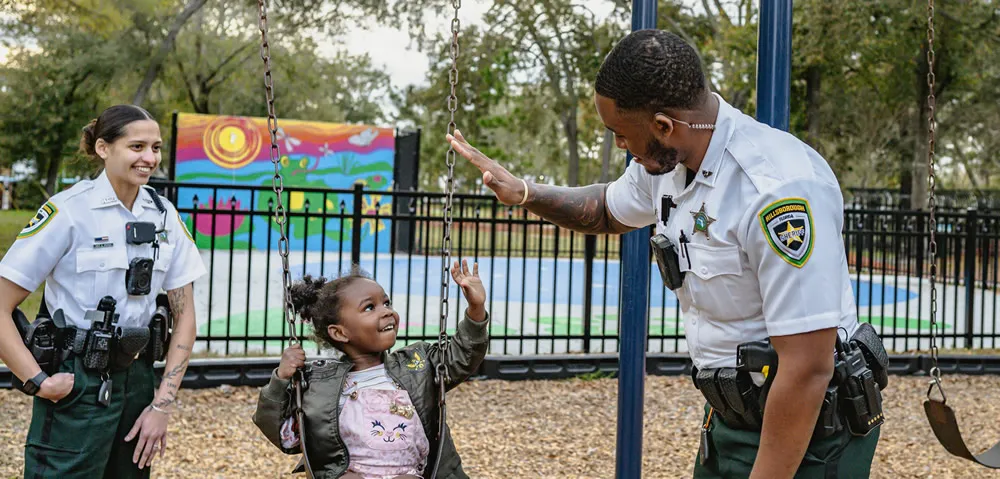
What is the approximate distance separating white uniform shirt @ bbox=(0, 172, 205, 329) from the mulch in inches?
85.7

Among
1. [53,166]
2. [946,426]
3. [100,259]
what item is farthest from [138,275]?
[53,166]

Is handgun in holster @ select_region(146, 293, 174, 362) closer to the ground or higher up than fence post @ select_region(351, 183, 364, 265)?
closer to the ground

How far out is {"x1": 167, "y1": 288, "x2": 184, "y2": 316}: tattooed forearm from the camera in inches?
117

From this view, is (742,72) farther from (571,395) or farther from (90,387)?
(90,387)

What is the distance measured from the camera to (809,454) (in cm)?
196

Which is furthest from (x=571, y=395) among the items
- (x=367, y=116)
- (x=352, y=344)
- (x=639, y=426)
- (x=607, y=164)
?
(x=367, y=116)

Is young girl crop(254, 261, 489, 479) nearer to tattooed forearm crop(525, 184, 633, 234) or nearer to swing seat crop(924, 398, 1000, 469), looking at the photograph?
tattooed forearm crop(525, 184, 633, 234)

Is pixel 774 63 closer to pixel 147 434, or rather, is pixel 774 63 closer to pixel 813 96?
pixel 147 434

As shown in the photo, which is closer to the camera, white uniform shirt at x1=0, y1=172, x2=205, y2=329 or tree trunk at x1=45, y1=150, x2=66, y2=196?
white uniform shirt at x1=0, y1=172, x2=205, y2=329

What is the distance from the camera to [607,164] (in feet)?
48.7

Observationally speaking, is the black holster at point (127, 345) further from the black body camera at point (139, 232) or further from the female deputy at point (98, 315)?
the black body camera at point (139, 232)

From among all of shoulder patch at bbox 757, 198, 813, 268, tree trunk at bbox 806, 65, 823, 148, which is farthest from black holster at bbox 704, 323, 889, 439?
tree trunk at bbox 806, 65, 823, 148

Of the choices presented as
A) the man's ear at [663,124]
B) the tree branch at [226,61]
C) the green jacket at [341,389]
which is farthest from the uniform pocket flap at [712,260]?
the tree branch at [226,61]

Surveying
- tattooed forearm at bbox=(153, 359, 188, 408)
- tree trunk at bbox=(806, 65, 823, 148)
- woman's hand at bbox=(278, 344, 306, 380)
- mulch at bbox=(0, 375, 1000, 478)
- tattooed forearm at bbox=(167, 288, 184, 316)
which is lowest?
mulch at bbox=(0, 375, 1000, 478)
